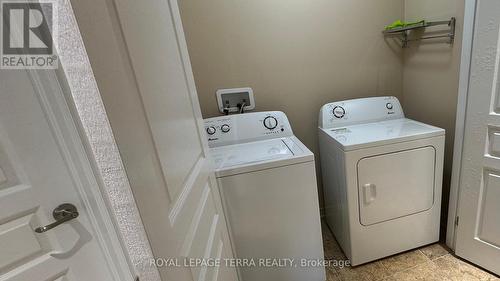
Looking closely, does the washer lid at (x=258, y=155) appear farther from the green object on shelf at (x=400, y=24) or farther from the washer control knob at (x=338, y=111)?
the green object on shelf at (x=400, y=24)

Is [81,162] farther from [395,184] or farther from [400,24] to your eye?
[400,24]

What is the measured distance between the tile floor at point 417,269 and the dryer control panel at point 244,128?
3.45 feet

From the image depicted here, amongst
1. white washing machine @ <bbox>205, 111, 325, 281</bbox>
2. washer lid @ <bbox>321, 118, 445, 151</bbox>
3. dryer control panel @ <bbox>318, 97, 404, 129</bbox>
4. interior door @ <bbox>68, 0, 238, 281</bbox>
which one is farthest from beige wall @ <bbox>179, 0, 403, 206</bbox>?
interior door @ <bbox>68, 0, 238, 281</bbox>

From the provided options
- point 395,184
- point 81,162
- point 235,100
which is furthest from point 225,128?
point 395,184

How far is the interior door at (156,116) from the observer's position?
0.43 m

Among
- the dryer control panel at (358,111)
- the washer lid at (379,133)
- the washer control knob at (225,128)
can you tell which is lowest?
the washer lid at (379,133)

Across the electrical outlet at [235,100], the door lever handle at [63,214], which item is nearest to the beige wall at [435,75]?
the electrical outlet at [235,100]

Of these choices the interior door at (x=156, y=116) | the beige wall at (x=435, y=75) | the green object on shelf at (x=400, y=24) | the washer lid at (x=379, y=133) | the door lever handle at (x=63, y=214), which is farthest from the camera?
the green object on shelf at (x=400, y=24)

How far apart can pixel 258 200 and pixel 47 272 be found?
90cm

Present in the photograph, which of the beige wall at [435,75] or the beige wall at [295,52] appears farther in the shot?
the beige wall at [295,52]

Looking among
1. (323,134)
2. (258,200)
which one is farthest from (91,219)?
(323,134)

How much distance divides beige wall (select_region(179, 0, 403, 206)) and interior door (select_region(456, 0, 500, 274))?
2.45ft

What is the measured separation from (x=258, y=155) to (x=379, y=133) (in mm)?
831

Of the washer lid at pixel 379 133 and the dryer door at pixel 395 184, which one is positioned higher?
the washer lid at pixel 379 133
